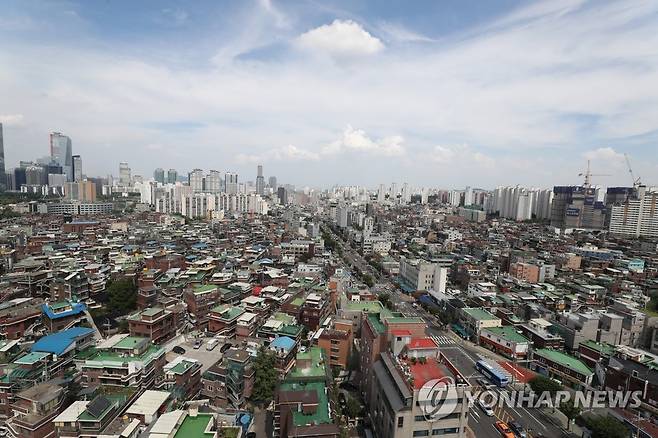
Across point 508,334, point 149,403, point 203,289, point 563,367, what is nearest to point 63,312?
point 203,289

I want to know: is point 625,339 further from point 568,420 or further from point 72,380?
point 72,380

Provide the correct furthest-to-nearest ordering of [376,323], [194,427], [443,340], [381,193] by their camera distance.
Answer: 1. [381,193]
2. [443,340]
3. [376,323]
4. [194,427]

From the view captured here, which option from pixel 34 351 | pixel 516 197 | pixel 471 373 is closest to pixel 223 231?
pixel 34 351

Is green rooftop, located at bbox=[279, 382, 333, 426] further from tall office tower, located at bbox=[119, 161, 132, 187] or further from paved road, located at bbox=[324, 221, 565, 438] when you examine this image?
tall office tower, located at bbox=[119, 161, 132, 187]

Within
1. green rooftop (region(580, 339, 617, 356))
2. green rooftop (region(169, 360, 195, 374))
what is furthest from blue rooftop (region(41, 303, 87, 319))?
green rooftop (region(580, 339, 617, 356))

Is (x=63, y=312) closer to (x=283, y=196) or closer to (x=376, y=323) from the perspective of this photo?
(x=376, y=323)
